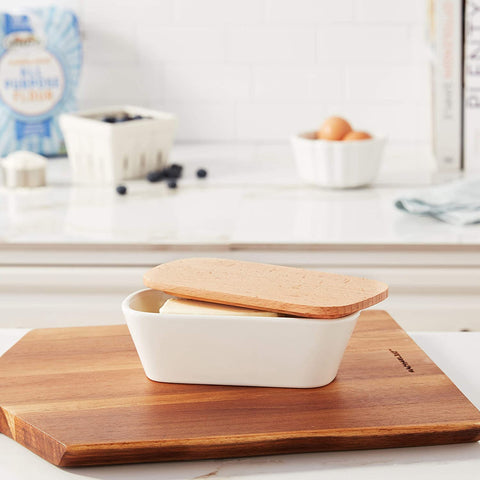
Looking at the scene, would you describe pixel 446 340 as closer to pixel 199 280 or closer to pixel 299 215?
pixel 199 280

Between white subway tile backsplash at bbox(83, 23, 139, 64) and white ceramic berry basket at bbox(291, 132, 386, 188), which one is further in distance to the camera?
white subway tile backsplash at bbox(83, 23, 139, 64)

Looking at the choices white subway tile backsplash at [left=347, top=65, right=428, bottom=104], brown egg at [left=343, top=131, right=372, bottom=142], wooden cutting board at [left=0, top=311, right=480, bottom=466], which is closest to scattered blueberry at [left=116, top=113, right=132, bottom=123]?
brown egg at [left=343, top=131, right=372, bottom=142]

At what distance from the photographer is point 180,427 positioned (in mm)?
716

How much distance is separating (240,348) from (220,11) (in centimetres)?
179

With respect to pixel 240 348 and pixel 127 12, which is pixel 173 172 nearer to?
pixel 127 12

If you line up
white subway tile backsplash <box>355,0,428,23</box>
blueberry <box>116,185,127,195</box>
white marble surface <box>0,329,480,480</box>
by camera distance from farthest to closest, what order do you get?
1. white subway tile backsplash <box>355,0,428,23</box>
2. blueberry <box>116,185,127,195</box>
3. white marble surface <box>0,329,480,480</box>

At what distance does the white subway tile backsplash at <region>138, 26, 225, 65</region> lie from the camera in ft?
7.97

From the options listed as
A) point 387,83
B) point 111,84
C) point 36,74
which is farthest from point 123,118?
point 387,83

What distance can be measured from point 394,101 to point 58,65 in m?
0.92

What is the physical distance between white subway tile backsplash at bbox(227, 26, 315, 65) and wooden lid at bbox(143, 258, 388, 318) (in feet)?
5.42

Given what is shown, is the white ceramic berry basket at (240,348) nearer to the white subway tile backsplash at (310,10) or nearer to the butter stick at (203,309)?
the butter stick at (203,309)

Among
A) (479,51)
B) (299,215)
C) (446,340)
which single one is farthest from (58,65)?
(446,340)

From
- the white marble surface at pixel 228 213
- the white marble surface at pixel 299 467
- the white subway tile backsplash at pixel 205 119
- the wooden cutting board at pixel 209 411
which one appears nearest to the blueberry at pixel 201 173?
the white marble surface at pixel 228 213

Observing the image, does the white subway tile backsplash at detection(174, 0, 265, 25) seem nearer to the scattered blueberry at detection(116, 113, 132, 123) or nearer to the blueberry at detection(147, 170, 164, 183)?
the scattered blueberry at detection(116, 113, 132, 123)
